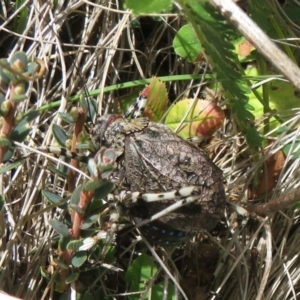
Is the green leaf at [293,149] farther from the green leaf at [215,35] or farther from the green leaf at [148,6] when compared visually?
the green leaf at [148,6]

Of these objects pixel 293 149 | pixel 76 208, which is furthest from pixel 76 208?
pixel 293 149

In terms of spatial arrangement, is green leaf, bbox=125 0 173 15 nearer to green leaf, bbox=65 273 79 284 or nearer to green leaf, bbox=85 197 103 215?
green leaf, bbox=85 197 103 215

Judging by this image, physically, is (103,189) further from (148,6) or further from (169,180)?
(148,6)

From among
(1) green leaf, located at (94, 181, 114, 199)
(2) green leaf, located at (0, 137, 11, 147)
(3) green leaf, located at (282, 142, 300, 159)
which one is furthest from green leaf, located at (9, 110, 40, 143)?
(3) green leaf, located at (282, 142, 300, 159)

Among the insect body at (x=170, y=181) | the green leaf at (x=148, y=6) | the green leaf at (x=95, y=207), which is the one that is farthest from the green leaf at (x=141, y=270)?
the green leaf at (x=148, y=6)

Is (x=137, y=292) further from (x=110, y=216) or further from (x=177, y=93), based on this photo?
(x=177, y=93)
